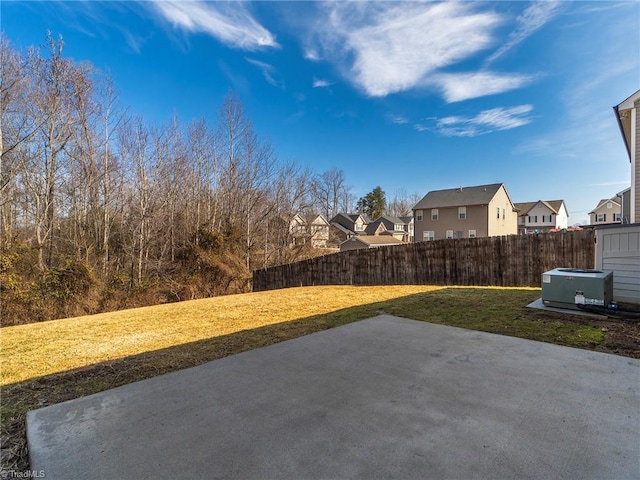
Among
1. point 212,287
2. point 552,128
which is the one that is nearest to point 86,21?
point 212,287

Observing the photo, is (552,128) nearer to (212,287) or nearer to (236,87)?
(236,87)

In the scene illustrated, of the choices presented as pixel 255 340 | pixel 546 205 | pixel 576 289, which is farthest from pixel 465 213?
pixel 255 340

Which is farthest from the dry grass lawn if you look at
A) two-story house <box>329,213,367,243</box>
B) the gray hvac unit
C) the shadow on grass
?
two-story house <box>329,213,367,243</box>

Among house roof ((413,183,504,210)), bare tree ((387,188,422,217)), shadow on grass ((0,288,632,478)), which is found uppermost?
bare tree ((387,188,422,217))

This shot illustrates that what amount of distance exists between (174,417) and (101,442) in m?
0.38

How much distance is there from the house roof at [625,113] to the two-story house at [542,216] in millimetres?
29151

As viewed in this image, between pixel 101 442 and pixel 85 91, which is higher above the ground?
pixel 85 91

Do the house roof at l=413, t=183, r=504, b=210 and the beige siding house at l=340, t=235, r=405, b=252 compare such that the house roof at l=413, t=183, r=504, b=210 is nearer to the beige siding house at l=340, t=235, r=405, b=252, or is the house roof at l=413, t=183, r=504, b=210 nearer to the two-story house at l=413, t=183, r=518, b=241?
the two-story house at l=413, t=183, r=518, b=241

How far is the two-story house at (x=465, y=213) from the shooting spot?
72.8 feet

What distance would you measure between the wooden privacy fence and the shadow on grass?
7.81 feet

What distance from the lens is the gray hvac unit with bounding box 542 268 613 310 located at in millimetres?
4281

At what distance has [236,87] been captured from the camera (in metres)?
14.6

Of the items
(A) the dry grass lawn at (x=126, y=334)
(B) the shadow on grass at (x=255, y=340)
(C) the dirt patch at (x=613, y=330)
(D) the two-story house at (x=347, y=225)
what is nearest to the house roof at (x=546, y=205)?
(D) the two-story house at (x=347, y=225)

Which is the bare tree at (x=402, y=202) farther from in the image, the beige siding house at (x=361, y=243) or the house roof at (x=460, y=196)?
the house roof at (x=460, y=196)
